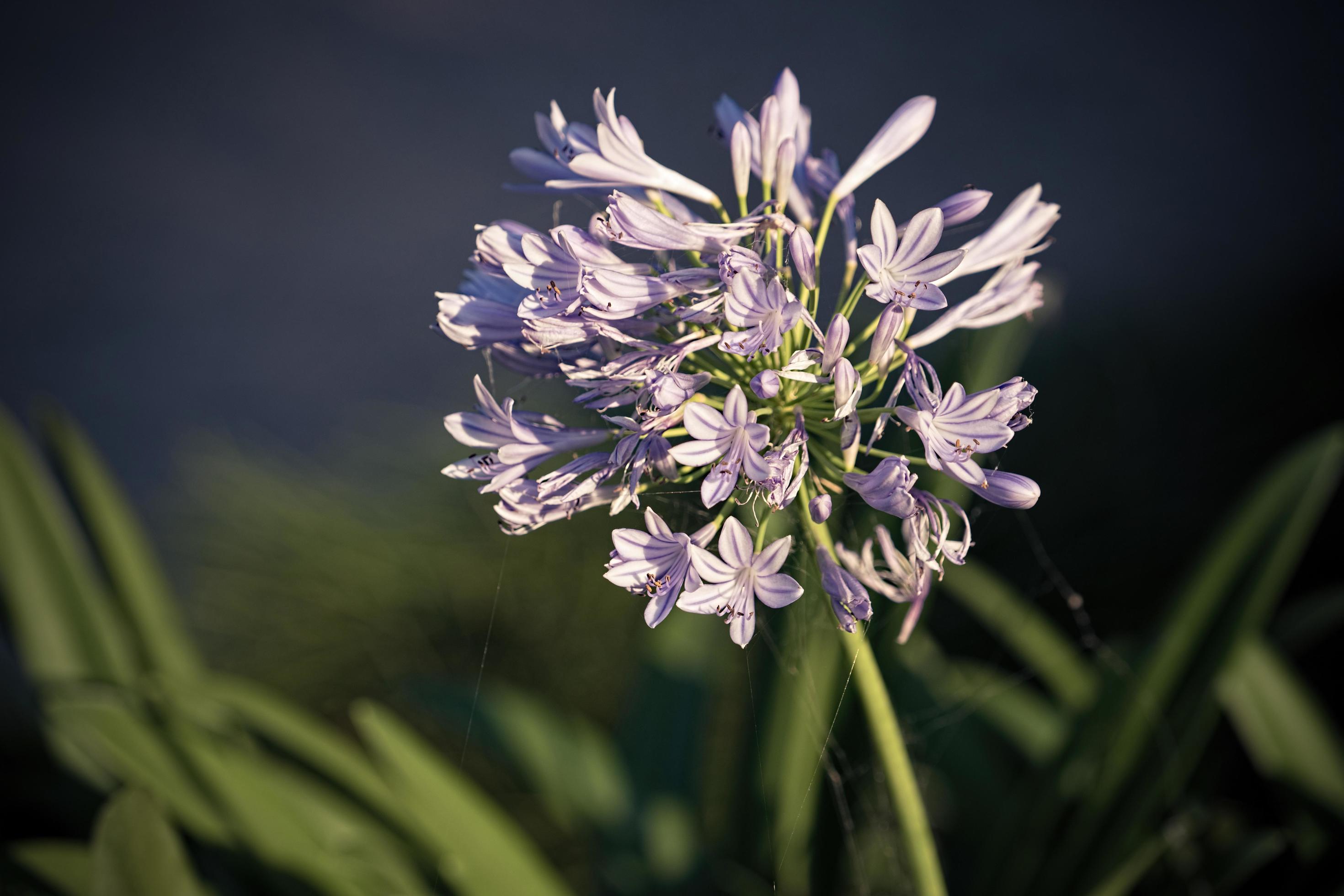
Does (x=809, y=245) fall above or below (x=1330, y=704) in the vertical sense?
above

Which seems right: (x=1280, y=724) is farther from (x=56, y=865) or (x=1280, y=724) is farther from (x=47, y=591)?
(x=47, y=591)

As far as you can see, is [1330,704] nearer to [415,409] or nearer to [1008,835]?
[1008,835]

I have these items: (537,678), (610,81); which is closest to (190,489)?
(537,678)

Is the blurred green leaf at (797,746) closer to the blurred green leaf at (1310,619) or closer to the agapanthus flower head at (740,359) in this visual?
the agapanthus flower head at (740,359)

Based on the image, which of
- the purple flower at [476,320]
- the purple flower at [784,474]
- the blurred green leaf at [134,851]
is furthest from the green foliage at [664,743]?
the purple flower at [476,320]

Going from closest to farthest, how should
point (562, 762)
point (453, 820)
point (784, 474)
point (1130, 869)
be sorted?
point (784, 474) → point (1130, 869) → point (453, 820) → point (562, 762)

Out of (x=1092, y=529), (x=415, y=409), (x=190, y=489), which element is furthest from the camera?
(x=415, y=409)

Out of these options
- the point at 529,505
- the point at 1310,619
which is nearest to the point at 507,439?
the point at 529,505
